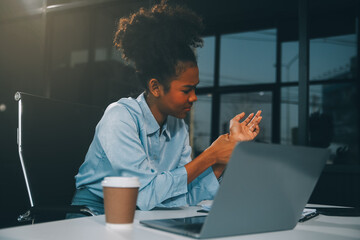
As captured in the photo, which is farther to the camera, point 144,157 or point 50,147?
point 50,147

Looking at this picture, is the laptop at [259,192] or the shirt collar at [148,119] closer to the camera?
the laptop at [259,192]

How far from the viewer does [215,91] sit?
6.21m

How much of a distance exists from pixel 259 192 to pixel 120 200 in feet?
0.89

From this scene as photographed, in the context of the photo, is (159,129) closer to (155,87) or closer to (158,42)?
(155,87)

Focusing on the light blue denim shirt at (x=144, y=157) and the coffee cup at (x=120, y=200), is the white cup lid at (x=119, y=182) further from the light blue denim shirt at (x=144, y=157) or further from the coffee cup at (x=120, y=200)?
the light blue denim shirt at (x=144, y=157)

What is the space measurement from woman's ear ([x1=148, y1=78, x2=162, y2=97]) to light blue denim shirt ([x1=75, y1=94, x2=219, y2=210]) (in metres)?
0.05

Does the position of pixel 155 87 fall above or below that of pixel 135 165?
above

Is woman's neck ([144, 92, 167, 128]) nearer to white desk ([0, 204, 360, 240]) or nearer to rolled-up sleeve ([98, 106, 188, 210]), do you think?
rolled-up sleeve ([98, 106, 188, 210])

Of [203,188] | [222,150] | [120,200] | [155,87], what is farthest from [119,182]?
[155,87]

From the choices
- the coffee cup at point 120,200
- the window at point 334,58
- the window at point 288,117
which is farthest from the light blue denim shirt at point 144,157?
the window at point 334,58

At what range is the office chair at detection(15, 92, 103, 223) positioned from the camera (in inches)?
51.9

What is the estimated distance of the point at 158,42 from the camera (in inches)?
56.8

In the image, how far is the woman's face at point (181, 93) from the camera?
4.66ft

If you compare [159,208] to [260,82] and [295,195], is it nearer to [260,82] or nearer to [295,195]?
[295,195]
